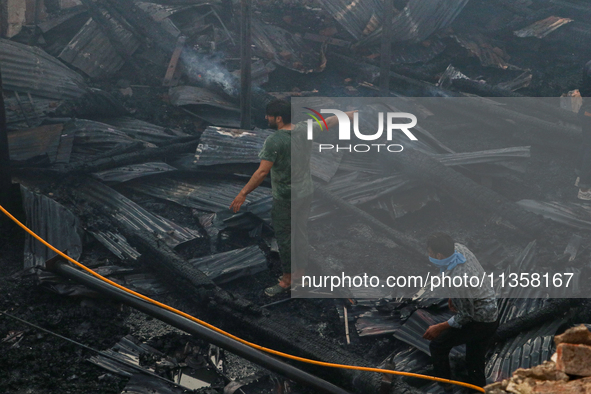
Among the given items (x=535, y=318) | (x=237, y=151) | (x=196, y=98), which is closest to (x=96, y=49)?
(x=196, y=98)

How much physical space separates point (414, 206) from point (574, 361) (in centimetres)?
519

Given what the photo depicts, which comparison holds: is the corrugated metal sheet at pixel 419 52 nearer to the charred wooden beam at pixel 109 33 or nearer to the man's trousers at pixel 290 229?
the charred wooden beam at pixel 109 33

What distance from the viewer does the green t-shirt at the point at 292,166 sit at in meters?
5.09

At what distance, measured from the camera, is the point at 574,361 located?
212 cm

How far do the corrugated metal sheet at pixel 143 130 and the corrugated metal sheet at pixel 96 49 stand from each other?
7.80ft

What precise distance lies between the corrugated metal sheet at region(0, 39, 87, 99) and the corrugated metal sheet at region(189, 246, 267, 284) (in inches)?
209

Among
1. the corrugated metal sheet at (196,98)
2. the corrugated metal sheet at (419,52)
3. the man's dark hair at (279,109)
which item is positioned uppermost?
the man's dark hair at (279,109)

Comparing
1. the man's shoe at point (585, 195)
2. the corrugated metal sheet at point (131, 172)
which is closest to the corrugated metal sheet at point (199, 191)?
the corrugated metal sheet at point (131, 172)

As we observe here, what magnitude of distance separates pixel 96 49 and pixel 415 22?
7960 millimetres

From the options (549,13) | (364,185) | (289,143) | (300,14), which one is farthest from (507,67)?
(289,143)

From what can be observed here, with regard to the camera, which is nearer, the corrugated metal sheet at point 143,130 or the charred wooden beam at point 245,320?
the charred wooden beam at point 245,320

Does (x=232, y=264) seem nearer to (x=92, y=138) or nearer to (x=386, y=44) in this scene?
(x=92, y=138)

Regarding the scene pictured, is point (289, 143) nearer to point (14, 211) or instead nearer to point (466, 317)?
point (466, 317)

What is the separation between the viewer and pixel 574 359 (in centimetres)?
212
